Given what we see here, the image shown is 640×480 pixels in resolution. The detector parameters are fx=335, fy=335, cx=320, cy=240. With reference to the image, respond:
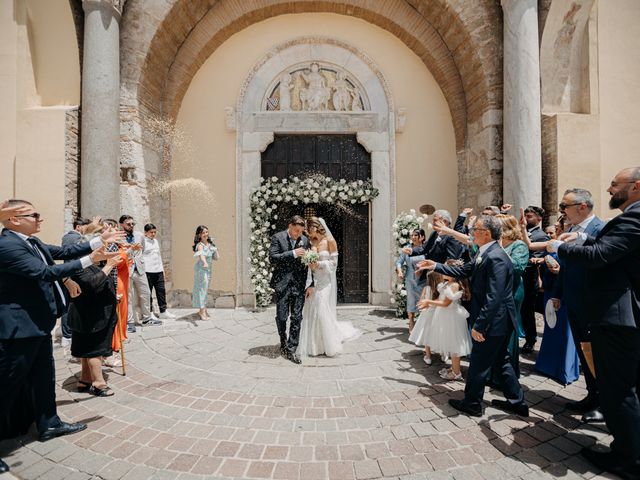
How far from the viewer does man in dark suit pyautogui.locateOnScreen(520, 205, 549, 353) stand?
507cm

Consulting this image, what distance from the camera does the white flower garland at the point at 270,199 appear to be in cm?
798

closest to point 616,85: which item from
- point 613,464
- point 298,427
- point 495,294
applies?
point 495,294

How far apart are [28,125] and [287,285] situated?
6.39m

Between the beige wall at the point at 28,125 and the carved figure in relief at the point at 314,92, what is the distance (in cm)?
512

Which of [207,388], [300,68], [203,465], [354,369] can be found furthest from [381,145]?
[203,465]

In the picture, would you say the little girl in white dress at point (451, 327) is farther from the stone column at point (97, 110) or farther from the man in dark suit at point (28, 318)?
the stone column at point (97, 110)

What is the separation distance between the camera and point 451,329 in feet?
13.3

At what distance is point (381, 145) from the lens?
8.41 m

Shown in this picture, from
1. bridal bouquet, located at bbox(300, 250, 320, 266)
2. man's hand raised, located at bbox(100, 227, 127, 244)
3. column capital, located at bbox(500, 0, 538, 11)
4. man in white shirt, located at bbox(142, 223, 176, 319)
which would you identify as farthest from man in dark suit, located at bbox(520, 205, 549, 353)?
man in white shirt, located at bbox(142, 223, 176, 319)

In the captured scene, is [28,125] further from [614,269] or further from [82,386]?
[614,269]

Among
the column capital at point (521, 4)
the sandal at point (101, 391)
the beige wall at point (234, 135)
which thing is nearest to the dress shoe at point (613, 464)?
the sandal at point (101, 391)

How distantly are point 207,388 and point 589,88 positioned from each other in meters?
9.00

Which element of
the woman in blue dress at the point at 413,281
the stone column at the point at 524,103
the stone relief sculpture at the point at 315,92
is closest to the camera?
the woman in blue dress at the point at 413,281

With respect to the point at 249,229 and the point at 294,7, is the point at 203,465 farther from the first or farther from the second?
the point at 294,7
